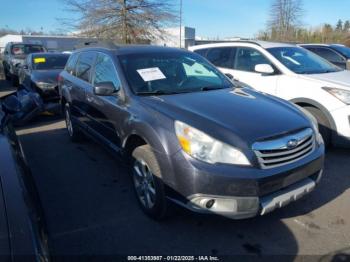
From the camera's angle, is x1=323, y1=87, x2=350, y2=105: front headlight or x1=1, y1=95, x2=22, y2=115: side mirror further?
x1=323, y1=87, x2=350, y2=105: front headlight

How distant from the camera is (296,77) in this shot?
5.37 m

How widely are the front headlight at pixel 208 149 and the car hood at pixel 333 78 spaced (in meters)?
3.05

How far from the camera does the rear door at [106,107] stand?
3752mm

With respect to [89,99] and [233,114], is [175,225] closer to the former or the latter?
[233,114]

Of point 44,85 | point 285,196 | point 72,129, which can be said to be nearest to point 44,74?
point 44,85

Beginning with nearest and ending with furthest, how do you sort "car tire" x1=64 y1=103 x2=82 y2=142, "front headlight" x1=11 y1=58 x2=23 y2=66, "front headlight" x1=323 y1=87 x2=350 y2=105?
"front headlight" x1=323 y1=87 x2=350 y2=105, "car tire" x1=64 y1=103 x2=82 y2=142, "front headlight" x1=11 y1=58 x2=23 y2=66

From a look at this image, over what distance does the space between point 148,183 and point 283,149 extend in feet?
4.44

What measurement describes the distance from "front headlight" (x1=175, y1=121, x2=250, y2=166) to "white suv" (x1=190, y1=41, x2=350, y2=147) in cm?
286

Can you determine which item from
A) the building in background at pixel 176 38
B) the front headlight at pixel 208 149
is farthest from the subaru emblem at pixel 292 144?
the building in background at pixel 176 38

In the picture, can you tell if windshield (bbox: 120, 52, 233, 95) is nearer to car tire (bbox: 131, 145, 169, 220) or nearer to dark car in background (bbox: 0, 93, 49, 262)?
car tire (bbox: 131, 145, 169, 220)

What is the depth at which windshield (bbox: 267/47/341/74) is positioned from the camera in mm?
5723

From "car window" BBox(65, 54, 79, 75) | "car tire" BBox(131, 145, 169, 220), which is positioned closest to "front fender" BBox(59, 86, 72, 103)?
"car window" BBox(65, 54, 79, 75)

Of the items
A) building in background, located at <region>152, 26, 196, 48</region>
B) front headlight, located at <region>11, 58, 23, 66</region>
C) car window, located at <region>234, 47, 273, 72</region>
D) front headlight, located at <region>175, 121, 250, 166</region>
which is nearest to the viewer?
front headlight, located at <region>175, 121, 250, 166</region>

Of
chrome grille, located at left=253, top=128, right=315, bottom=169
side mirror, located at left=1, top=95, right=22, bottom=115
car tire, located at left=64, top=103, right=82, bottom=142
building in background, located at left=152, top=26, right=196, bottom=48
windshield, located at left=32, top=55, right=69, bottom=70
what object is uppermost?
building in background, located at left=152, top=26, right=196, bottom=48
